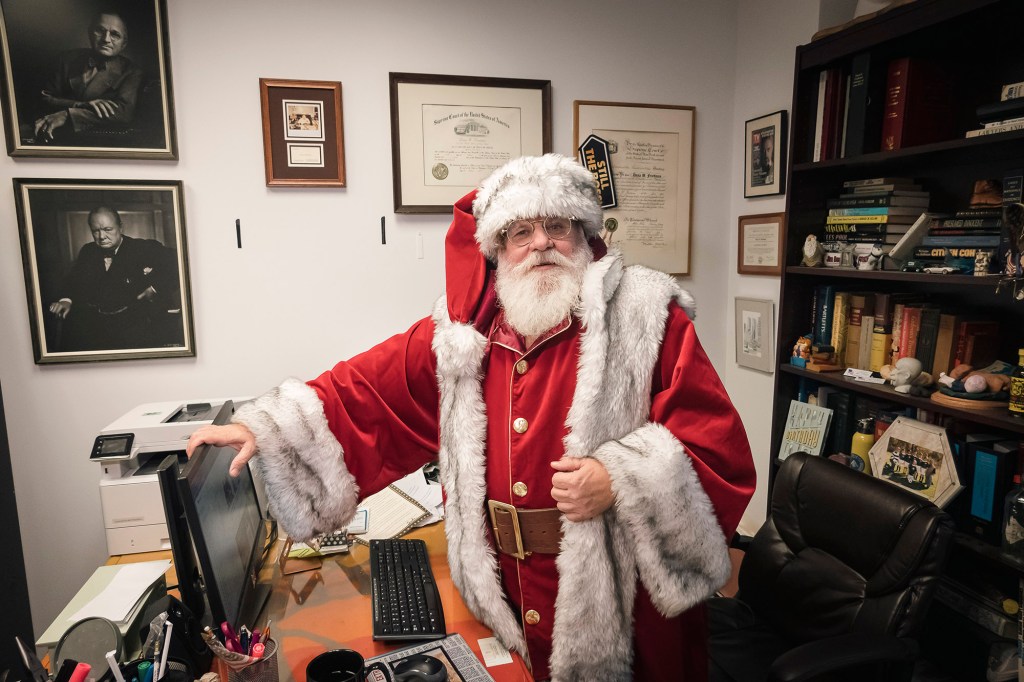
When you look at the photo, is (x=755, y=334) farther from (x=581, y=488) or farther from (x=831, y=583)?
(x=581, y=488)

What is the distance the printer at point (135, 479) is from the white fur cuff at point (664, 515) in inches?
40.8

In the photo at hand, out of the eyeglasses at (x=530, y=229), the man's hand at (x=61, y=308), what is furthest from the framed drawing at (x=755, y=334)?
the man's hand at (x=61, y=308)

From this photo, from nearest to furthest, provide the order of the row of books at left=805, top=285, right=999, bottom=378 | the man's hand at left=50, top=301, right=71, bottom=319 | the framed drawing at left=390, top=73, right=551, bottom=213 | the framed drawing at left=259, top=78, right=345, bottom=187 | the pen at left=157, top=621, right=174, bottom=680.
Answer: the pen at left=157, top=621, right=174, bottom=680
the row of books at left=805, top=285, right=999, bottom=378
the man's hand at left=50, top=301, right=71, bottom=319
the framed drawing at left=259, top=78, right=345, bottom=187
the framed drawing at left=390, top=73, right=551, bottom=213

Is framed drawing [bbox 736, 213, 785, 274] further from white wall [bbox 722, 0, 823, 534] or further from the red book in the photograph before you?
the red book

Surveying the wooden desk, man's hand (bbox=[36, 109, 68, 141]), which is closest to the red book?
the wooden desk

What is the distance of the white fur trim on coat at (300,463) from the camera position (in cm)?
128

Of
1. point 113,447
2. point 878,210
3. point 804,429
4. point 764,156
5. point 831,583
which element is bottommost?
point 831,583

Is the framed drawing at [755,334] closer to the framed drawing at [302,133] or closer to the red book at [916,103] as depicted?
the red book at [916,103]

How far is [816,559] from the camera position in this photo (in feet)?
4.92

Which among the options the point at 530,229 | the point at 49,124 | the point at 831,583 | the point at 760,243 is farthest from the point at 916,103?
the point at 49,124

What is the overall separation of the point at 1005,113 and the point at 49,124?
2.96m

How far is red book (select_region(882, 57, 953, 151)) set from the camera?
74.3 inches

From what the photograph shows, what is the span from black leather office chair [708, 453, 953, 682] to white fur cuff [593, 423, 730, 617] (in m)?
0.23

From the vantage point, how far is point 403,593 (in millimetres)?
1332
